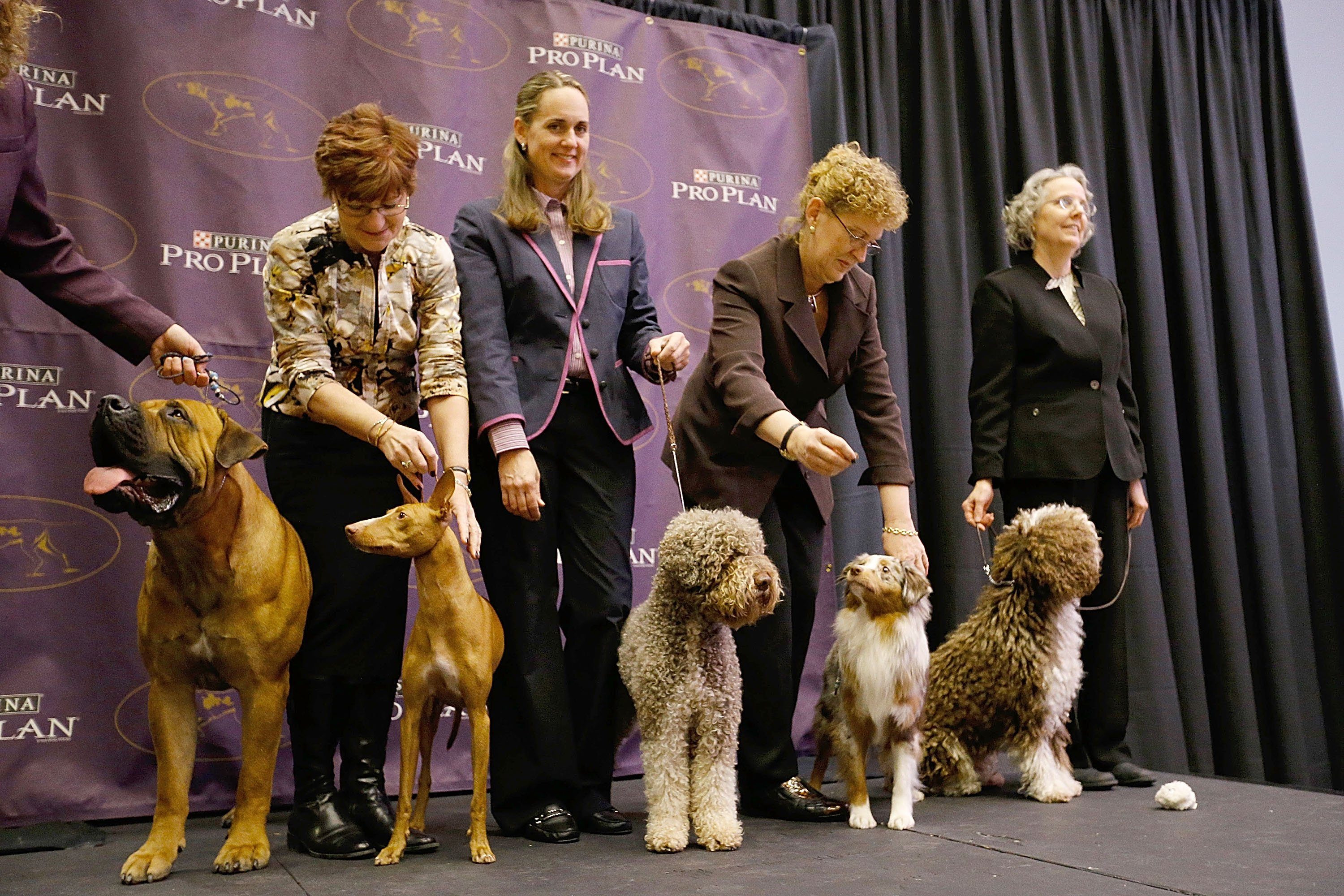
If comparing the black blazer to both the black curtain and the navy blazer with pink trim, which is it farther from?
the navy blazer with pink trim

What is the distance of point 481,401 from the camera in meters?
2.39

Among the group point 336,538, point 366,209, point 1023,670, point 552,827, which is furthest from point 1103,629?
point 366,209

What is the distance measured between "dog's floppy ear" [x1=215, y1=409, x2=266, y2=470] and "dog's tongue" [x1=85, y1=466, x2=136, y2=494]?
0.17 m

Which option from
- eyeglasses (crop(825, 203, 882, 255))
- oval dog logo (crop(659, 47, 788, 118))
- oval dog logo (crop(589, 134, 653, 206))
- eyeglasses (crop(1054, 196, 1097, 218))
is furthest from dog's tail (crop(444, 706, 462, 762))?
oval dog logo (crop(659, 47, 788, 118))

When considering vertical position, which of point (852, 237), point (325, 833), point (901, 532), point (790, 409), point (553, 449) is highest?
point (852, 237)

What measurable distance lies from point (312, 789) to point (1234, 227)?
4.52 meters

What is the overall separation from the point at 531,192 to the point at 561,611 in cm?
102

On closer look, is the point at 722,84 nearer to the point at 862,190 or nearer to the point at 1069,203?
the point at 1069,203

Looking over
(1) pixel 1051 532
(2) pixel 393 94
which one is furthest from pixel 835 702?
(2) pixel 393 94

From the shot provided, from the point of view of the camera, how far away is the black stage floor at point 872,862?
197cm

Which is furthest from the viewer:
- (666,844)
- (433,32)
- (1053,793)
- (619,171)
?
(619,171)

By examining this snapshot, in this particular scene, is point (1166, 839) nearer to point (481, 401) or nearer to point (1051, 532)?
point (1051, 532)

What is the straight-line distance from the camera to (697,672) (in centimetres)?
234

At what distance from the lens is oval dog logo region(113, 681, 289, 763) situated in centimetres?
297
